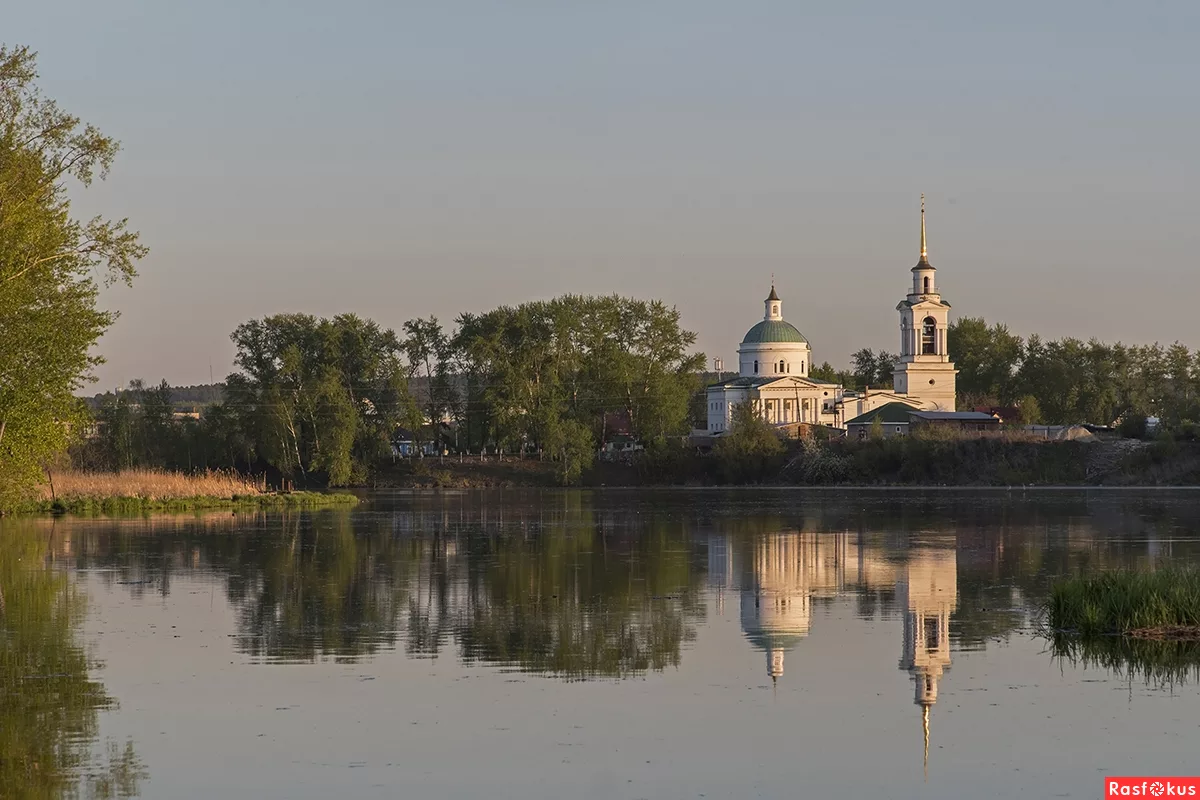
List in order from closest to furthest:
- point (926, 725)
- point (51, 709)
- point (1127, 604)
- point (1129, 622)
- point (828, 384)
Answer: point (926, 725), point (51, 709), point (1129, 622), point (1127, 604), point (828, 384)

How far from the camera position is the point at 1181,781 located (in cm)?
1195

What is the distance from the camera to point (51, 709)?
15406mm

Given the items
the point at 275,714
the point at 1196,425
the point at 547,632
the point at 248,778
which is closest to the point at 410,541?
the point at 547,632

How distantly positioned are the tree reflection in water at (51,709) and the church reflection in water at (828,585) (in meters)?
6.62

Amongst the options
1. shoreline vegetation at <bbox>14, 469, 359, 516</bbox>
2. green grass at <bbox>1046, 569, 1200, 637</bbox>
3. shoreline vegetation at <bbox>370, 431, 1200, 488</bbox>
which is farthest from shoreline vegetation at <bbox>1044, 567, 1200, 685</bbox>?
shoreline vegetation at <bbox>370, 431, 1200, 488</bbox>

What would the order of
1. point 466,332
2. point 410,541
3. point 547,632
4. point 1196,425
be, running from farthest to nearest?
point 466,332
point 1196,425
point 410,541
point 547,632

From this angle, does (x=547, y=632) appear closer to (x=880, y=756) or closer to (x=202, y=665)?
(x=202, y=665)

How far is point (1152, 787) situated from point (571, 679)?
22.6 feet

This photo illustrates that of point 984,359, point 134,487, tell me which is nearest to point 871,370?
point 984,359

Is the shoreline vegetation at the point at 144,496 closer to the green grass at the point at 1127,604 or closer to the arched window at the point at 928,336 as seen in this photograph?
the green grass at the point at 1127,604

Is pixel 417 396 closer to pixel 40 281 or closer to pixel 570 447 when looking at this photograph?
pixel 570 447

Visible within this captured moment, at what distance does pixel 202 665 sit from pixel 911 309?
120987mm

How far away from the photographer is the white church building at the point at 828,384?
437 feet

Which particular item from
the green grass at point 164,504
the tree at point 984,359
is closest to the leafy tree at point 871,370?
the tree at point 984,359
